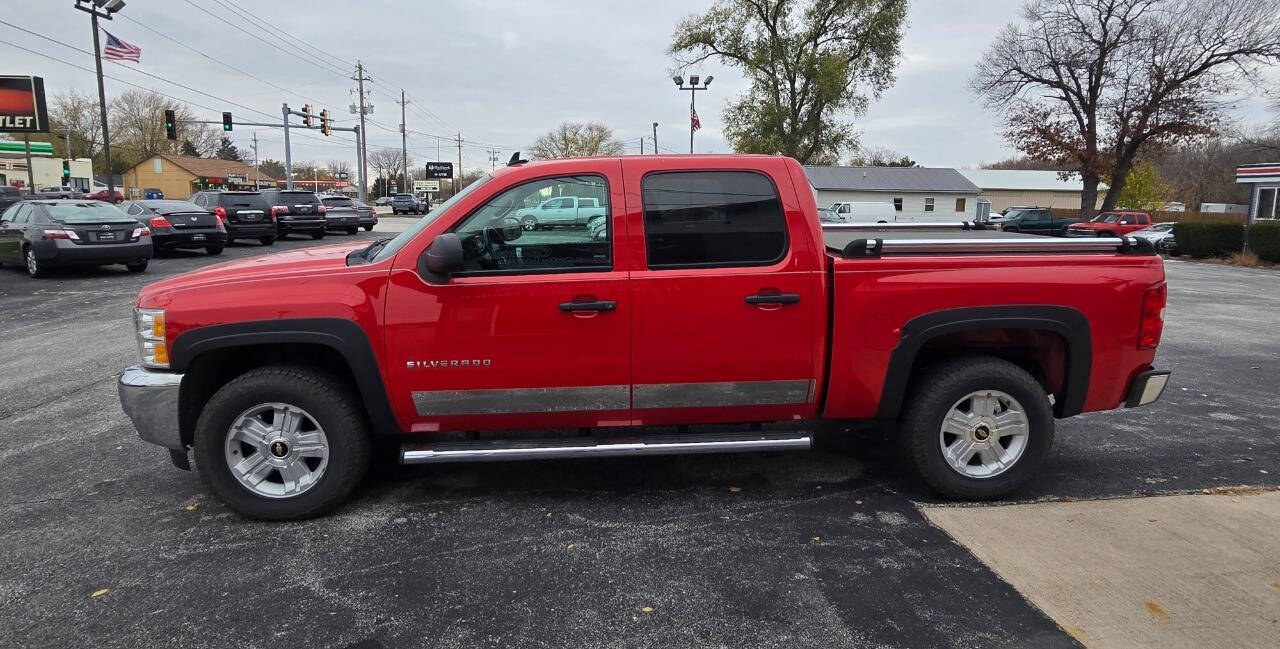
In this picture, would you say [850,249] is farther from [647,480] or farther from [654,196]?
[647,480]

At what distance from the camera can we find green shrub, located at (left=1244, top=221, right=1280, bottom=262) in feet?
77.8

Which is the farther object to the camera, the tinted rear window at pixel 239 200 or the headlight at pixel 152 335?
the tinted rear window at pixel 239 200

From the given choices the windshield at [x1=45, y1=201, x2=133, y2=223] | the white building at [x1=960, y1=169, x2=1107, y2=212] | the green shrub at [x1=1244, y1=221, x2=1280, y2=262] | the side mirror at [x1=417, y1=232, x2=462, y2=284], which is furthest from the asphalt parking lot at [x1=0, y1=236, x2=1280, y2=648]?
the white building at [x1=960, y1=169, x2=1107, y2=212]

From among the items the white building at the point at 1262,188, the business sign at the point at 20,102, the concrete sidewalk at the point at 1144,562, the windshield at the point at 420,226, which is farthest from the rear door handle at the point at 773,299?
the business sign at the point at 20,102

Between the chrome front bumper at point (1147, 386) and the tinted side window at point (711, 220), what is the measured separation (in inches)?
84.5

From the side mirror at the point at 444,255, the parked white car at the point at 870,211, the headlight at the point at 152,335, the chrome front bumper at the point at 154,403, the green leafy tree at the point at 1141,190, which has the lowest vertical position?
the chrome front bumper at the point at 154,403

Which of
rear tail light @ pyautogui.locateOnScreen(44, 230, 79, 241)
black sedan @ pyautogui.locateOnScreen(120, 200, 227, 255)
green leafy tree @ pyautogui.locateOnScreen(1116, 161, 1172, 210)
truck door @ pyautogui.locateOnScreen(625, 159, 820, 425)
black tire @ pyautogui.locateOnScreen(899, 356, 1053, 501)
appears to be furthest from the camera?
green leafy tree @ pyautogui.locateOnScreen(1116, 161, 1172, 210)

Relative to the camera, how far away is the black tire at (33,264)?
1353 centimetres

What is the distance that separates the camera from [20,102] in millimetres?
37312

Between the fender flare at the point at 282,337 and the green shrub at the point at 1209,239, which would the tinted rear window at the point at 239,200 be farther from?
the green shrub at the point at 1209,239

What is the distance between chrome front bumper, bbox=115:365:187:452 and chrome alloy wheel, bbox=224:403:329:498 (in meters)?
0.31

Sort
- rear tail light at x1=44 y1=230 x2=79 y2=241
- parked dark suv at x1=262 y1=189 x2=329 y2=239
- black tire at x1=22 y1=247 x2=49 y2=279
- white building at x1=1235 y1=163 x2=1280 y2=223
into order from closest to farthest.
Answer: rear tail light at x1=44 y1=230 x2=79 y2=241
black tire at x1=22 y1=247 x2=49 y2=279
parked dark suv at x1=262 y1=189 x2=329 y2=239
white building at x1=1235 y1=163 x2=1280 y2=223

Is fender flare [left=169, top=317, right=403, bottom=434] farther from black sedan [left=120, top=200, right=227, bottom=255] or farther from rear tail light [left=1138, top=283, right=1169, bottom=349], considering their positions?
black sedan [left=120, top=200, right=227, bottom=255]

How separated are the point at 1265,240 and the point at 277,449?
30183 millimetres
